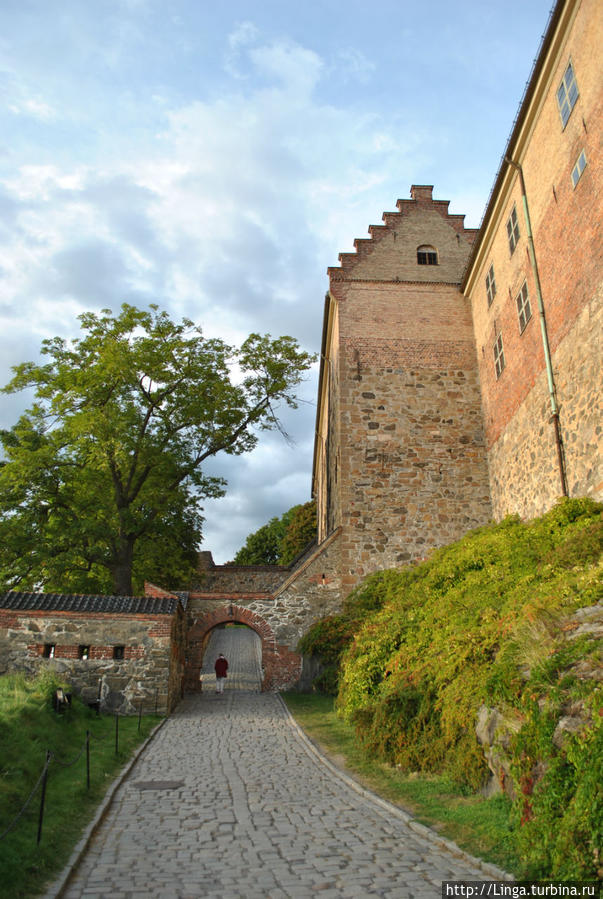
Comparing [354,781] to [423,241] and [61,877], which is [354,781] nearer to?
[61,877]

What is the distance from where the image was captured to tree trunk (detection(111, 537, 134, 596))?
779 inches

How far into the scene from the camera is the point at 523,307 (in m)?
15.5

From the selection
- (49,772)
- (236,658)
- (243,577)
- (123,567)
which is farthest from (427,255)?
(236,658)

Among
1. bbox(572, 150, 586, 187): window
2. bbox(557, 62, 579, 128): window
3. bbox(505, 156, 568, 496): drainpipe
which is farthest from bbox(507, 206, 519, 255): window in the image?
bbox(572, 150, 586, 187): window

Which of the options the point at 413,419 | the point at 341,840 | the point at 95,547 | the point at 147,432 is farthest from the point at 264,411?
the point at 341,840

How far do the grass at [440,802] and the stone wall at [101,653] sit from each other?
184 inches

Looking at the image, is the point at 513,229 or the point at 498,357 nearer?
the point at 513,229

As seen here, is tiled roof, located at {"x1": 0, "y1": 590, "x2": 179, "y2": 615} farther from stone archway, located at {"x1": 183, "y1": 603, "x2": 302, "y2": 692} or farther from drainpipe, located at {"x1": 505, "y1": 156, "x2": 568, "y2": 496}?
drainpipe, located at {"x1": 505, "y1": 156, "x2": 568, "y2": 496}

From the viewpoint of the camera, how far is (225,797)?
7.41 meters

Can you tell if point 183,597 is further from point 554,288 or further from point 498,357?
point 554,288

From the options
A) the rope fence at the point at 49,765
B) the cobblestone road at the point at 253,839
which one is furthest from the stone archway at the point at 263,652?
the cobblestone road at the point at 253,839

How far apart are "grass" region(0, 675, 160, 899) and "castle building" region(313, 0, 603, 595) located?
9.34 meters

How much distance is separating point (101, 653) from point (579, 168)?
1477cm

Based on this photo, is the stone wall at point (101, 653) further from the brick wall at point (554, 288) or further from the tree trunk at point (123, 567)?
the brick wall at point (554, 288)
